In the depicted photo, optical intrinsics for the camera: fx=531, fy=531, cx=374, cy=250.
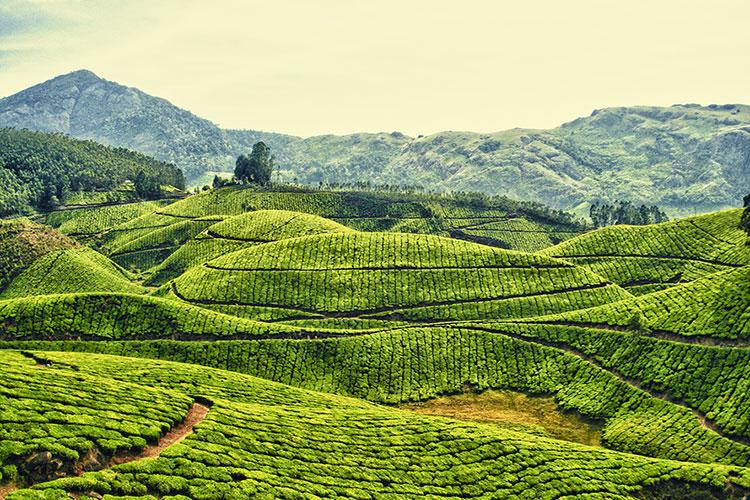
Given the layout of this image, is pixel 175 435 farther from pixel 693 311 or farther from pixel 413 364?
pixel 693 311

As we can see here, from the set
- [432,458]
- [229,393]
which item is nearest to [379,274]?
[229,393]

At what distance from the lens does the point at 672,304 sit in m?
106

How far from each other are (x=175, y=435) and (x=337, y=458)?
61.4 feet

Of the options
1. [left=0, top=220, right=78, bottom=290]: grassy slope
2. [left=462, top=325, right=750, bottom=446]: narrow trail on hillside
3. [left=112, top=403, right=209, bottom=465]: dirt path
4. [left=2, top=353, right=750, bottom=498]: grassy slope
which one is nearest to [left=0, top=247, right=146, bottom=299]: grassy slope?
[left=0, top=220, right=78, bottom=290]: grassy slope

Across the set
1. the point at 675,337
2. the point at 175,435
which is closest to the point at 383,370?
the point at 175,435

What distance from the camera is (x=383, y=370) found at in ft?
348

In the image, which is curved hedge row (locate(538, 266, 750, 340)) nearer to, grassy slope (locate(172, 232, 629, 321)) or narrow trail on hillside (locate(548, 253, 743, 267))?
grassy slope (locate(172, 232, 629, 321))

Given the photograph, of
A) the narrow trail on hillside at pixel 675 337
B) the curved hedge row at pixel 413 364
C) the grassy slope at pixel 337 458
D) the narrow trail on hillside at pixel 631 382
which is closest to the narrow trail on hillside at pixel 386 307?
the narrow trail on hillside at pixel 631 382

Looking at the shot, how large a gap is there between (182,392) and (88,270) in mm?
110205

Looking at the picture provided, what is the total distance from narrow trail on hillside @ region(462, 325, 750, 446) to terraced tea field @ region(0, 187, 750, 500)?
0.43m

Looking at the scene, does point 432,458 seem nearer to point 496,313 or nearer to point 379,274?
point 496,313

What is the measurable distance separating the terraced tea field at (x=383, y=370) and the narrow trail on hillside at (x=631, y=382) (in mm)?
429

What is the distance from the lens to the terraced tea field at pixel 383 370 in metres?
54.1

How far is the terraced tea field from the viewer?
Answer: 178 ft
